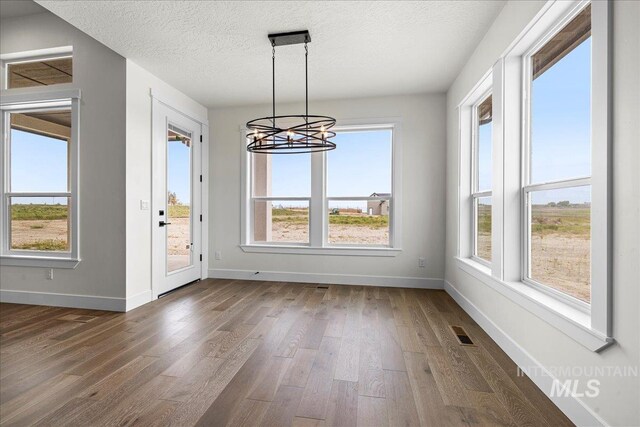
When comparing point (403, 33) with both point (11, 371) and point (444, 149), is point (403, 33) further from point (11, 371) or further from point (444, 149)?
point (11, 371)

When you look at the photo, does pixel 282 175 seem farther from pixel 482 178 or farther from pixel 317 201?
pixel 482 178

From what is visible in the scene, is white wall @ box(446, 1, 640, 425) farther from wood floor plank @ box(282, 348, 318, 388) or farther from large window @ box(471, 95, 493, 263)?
large window @ box(471, 95, 493, 263)

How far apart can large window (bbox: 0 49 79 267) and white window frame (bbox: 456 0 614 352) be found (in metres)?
4.44

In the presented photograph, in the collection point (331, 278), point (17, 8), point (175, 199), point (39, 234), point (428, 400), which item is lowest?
point (428, 400)

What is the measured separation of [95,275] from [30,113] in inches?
85.1

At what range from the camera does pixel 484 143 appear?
3309 millimetres

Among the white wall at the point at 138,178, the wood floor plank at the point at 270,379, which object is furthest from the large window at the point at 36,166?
the wood floor plank at the point at 270,379

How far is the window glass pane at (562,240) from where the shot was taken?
1.75 metres

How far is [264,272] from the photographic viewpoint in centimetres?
487

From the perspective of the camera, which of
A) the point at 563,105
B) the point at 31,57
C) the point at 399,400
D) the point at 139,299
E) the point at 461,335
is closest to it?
the point at 399,400

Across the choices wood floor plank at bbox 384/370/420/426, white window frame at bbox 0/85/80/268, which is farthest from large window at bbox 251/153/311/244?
wood floor plank at bbox 384/370/420/426

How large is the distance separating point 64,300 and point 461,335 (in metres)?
4.24

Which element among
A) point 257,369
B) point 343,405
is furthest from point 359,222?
point 343,405

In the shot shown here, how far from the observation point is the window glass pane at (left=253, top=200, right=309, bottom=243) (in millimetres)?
4848
